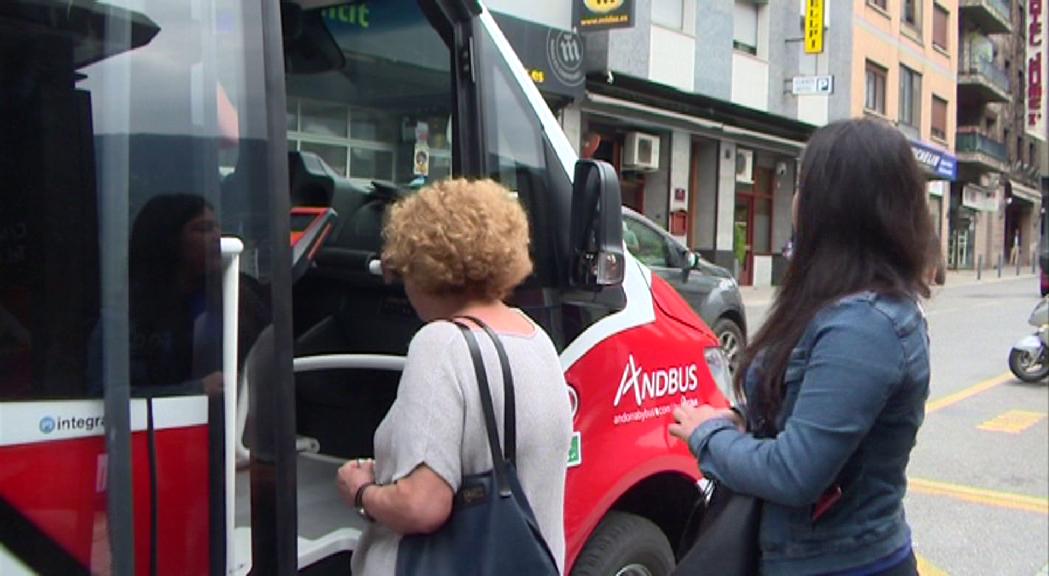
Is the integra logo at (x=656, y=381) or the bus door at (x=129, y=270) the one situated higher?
the bus door at (x=129, y=270)

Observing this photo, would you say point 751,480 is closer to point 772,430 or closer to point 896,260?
point 772,430

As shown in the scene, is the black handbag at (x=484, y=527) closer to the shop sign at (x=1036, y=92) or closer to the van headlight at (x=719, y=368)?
the van headlight at (x=719, y=368)

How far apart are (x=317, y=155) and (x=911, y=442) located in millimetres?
2365

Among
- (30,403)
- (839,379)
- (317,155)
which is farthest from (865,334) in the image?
(317,155)

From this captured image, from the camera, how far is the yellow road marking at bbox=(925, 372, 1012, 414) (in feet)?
30.2

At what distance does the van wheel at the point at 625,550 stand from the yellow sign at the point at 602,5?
170 cm

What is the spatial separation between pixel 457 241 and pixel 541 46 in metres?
2.94

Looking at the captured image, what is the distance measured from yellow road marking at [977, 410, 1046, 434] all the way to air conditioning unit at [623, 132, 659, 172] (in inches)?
386

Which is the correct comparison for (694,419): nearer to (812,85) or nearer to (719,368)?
(719,368)

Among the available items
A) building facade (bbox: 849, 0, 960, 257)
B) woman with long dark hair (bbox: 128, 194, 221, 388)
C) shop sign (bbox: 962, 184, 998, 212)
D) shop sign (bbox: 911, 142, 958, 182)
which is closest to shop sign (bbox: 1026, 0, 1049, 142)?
shop sign (bbox: 962, 184, 998, 212)

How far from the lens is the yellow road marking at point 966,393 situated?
9.20 m

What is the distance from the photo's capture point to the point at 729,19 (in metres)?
4.45

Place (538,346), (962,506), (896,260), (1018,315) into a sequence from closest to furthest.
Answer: (896,260), (538,346), (962,506), (1018,315)

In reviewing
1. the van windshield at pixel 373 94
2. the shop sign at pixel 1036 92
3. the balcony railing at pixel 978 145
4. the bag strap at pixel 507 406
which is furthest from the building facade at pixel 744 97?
the balcony railing at pixel 978 145
